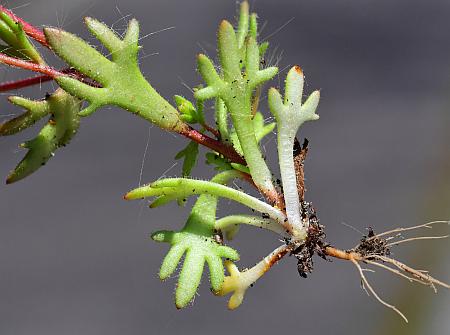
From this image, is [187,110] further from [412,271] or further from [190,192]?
[412,271]

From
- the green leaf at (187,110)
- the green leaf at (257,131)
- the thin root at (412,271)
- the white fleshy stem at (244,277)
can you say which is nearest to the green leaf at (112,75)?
the green leaf at (187,110)

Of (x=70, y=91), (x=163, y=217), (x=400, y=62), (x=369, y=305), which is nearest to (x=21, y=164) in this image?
(x=70, y=91)

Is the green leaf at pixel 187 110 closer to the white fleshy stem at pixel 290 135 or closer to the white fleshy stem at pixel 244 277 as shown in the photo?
the white fleshy stem at pixel 290 135

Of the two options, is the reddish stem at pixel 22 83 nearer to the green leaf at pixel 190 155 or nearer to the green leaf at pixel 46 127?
the green leaf at pixel 46 127

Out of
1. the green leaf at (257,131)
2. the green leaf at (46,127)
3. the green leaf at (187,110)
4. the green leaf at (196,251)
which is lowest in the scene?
the green leaf at (196,251)

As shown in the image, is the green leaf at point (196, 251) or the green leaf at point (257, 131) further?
the green leaf at point (257, 131)

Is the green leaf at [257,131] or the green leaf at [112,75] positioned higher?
the green leaf at [257,131]
